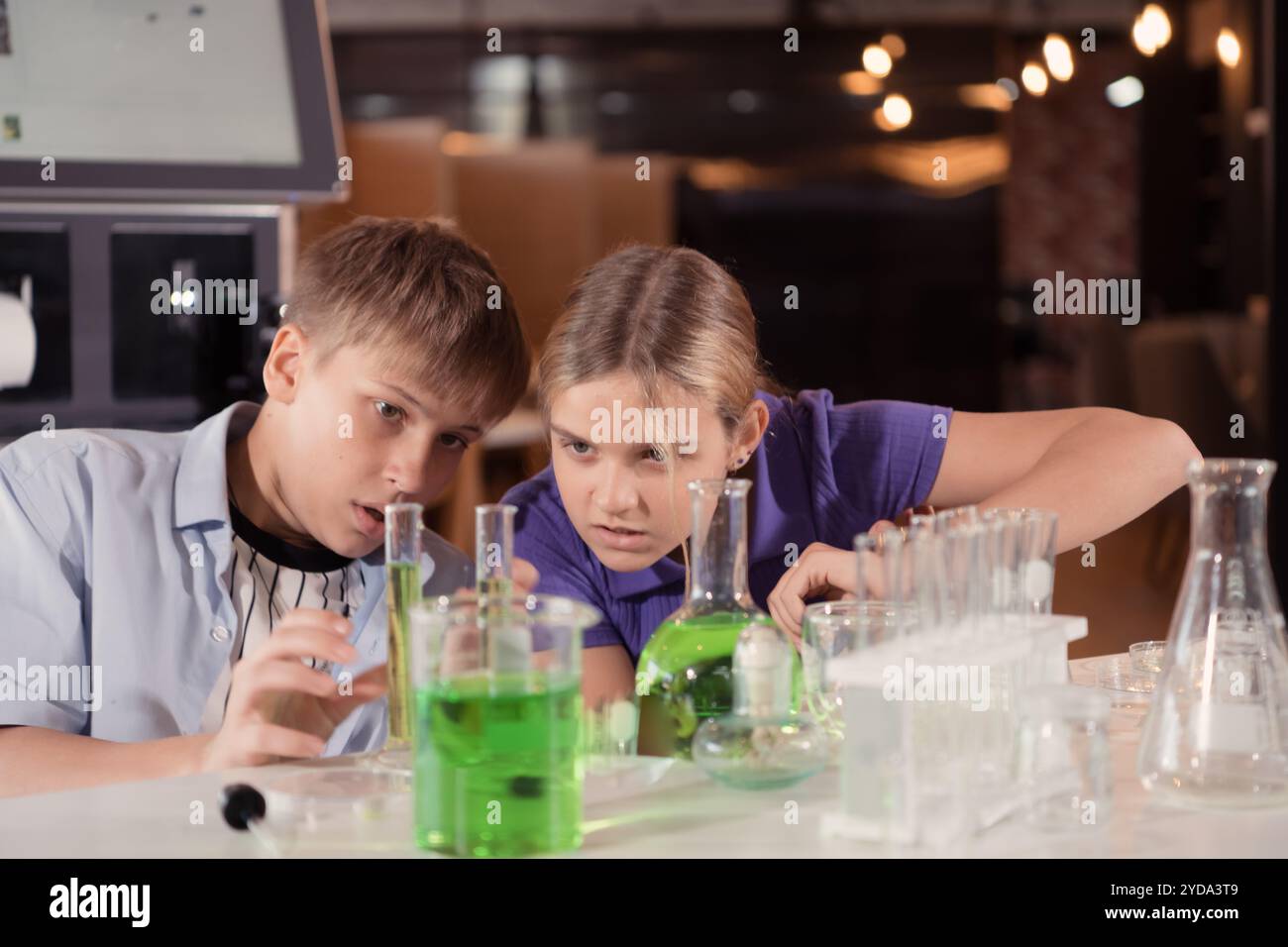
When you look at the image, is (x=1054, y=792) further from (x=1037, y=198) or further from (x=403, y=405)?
(x=1037, y=198)

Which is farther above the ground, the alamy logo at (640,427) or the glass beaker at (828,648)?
the alamy logo at (640,427)

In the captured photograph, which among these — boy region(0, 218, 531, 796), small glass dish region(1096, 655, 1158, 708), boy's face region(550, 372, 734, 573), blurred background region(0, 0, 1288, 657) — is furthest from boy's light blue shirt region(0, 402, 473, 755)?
blurred background region(0, 0, 1288, 657)

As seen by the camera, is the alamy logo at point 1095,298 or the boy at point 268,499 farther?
the alamy logo at point 1095,298

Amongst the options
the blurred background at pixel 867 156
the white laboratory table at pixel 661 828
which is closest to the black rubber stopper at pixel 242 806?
the white laboratory table at pixel 661 828

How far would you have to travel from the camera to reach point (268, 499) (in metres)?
1.59

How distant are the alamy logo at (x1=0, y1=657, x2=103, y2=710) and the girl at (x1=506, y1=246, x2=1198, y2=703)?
46cm

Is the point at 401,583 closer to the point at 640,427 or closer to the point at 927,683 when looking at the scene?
the point at 927,683

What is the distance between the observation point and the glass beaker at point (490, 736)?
79 centimetres

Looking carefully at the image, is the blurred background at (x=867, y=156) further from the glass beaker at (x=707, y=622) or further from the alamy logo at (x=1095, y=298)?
the glass beaker at (x=707, y=622)

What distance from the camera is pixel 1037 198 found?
32.3 feet

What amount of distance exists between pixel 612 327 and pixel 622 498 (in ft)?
0.63

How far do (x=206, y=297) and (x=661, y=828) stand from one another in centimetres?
133

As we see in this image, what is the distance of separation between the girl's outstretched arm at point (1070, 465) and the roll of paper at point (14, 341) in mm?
1134
